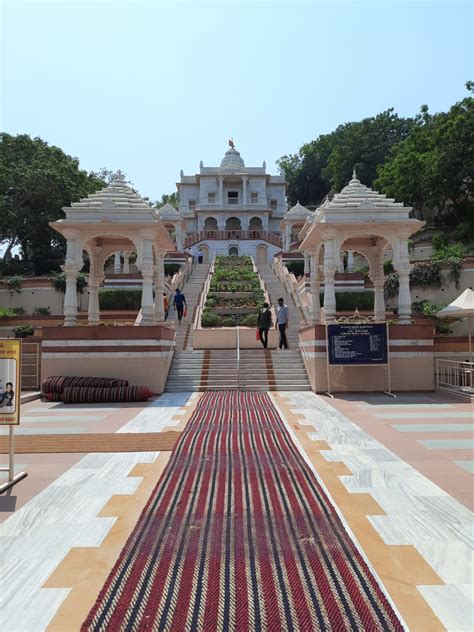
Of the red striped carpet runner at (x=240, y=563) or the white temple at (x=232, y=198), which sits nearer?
the red striped carpet runner at (x=240, y=563)

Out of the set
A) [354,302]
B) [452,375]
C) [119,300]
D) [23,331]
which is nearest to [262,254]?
[354,302]

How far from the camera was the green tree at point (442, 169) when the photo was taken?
3362 cm

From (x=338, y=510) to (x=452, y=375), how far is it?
1068 cm

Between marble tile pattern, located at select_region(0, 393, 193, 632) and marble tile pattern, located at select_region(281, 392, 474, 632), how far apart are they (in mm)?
2297

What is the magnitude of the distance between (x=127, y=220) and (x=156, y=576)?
12.4 m

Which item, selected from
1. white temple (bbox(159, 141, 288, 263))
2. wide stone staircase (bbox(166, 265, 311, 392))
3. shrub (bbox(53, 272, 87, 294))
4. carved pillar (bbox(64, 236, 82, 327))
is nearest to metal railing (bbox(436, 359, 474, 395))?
wide stone staircase (bbox(166, 265, 311, 392))

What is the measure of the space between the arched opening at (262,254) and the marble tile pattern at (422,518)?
139 ft

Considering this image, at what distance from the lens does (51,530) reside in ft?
12.9

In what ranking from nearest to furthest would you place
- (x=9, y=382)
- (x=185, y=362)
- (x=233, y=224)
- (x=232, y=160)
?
(x=9, y=382) < (x=185, y=362) < (x=233, y=224) < (x=232, y=160)

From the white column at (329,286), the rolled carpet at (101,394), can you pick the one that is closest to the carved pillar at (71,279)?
the rolled carpet at (101,394)

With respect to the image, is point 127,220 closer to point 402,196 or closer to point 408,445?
point 408,445

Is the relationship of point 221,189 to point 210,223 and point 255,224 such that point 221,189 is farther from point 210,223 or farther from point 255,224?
point 255,224

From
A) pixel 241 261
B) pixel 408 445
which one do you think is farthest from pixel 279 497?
pixel 241 261

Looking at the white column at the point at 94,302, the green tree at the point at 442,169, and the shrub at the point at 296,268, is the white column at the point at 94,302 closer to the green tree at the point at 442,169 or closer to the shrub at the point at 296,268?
the shrub at the point at 296,268
